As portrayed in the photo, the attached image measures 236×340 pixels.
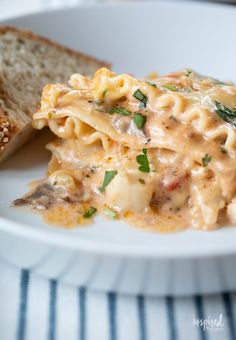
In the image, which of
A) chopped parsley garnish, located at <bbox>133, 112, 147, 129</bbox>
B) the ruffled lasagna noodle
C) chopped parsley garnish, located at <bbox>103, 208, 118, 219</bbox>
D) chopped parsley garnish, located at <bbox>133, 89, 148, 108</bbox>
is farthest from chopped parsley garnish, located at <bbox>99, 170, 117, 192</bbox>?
chopped parsley garnish, located at <bbox>133, 89, 148, 108</bbox>

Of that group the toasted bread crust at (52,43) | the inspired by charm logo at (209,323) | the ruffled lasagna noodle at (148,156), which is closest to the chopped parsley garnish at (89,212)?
the ruffled lasagna noodle at (148,156)

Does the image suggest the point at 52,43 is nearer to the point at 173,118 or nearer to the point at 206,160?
the point at 173,118

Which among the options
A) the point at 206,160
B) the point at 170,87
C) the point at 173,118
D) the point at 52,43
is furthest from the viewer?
the point at 52,43

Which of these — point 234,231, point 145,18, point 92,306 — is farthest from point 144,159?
point 145,18

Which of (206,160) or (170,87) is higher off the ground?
(170,87)

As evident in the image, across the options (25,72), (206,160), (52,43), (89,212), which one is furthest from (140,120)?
(52,43)

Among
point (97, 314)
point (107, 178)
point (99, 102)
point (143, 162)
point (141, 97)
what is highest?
point (141, 97)

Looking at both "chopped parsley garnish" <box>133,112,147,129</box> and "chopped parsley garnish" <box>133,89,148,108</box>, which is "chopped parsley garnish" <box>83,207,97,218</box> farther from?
"chopped parsley garnish" <box>133,89,148,108</box>

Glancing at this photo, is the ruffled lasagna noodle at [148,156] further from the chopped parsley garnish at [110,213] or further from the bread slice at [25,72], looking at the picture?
the bread slice at [25,72]
